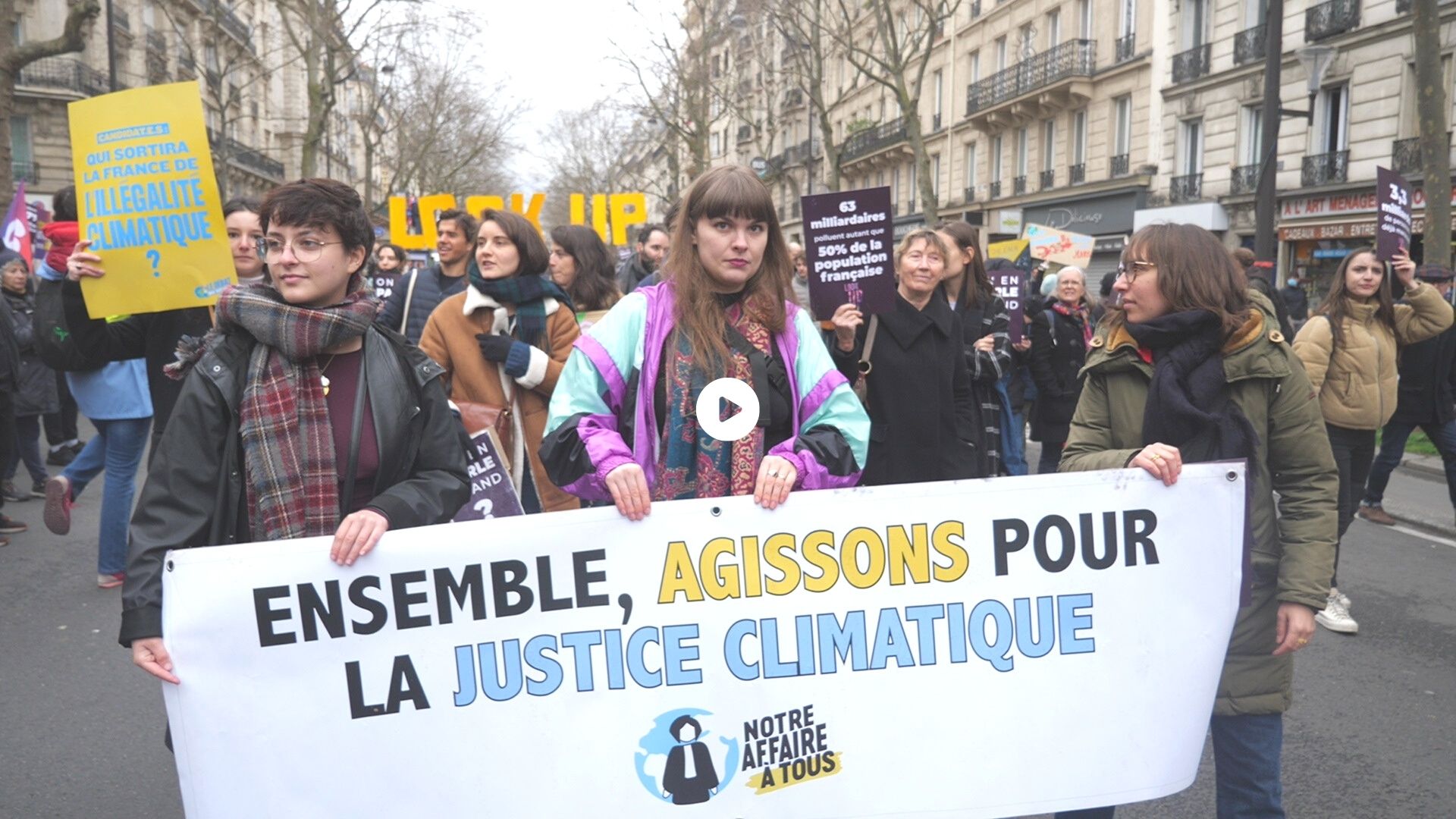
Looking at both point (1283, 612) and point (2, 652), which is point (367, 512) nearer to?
point (1283, 612)

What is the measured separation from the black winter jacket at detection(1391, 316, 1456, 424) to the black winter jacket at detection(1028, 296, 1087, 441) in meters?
2.03

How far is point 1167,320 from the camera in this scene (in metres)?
2.61

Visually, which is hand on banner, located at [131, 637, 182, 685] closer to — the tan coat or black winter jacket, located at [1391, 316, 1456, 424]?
the tan coat

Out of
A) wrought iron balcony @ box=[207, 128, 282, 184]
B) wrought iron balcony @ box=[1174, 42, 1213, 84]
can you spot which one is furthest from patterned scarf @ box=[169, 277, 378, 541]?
wrought iron balcony @ box=[207, 128, 282, 184]

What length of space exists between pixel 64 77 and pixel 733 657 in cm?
4401

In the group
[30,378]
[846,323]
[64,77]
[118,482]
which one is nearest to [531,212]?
[30,378]

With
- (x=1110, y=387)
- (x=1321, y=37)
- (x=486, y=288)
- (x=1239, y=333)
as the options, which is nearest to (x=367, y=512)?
(x=1110, y=387)

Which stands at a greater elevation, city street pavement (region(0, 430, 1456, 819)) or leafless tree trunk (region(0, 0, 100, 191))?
leafless tree trunk (region(0, 0, 100, 191))

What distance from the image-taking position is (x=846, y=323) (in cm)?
422

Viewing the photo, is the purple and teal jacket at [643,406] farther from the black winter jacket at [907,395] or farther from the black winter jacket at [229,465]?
the black winter jacket at [907,395]

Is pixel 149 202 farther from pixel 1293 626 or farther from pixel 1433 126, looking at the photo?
pixel 1433 126

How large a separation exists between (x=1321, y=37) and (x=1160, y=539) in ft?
80.5

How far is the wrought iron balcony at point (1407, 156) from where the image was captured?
20.4 metres

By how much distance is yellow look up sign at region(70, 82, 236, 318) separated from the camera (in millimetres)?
4020
